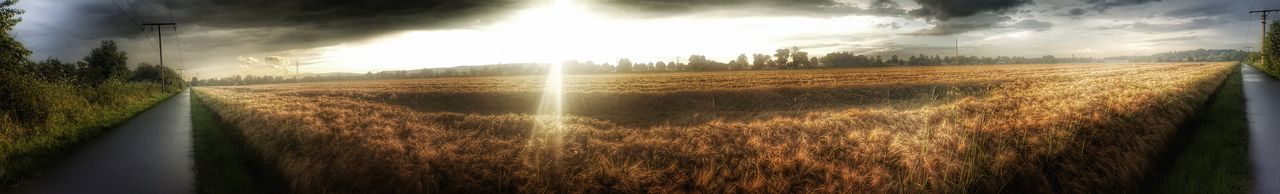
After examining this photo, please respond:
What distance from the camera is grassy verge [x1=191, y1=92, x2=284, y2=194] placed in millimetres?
8633

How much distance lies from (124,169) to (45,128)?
932 cm

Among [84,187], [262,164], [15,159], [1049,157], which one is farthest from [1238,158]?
[15,159]

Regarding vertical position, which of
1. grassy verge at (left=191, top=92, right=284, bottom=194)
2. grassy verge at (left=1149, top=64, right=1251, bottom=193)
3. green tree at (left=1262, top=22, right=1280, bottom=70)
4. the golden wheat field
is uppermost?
green tree at (left=1262, top=22, right=1280, bottom=70)

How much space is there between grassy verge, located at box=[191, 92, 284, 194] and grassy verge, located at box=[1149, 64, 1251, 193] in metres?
12.5

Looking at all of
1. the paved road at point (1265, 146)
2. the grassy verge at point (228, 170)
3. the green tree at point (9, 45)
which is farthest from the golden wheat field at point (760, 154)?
the green tree at point (9, 45)

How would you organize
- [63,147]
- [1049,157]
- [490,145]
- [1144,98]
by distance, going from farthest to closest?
[1144,98] < [63,147] < [490,145] < [1049,157]

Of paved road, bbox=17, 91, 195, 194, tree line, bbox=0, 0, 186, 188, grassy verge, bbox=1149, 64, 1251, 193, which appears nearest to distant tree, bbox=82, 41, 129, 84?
tree line, bbox=0, 0, 186, 188

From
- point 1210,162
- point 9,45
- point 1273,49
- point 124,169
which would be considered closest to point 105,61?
point 9,45

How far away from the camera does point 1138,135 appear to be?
10.3 m

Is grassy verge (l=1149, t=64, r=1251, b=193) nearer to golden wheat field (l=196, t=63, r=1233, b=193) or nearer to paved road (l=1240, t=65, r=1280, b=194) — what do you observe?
paved road (l=1240, t=65, r=1280, b=194)

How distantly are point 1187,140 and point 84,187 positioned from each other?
62.5ft

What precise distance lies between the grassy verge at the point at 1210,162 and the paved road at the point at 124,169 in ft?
44.1

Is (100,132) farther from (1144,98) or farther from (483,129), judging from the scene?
(1144,98)

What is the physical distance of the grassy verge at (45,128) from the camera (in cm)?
1045
